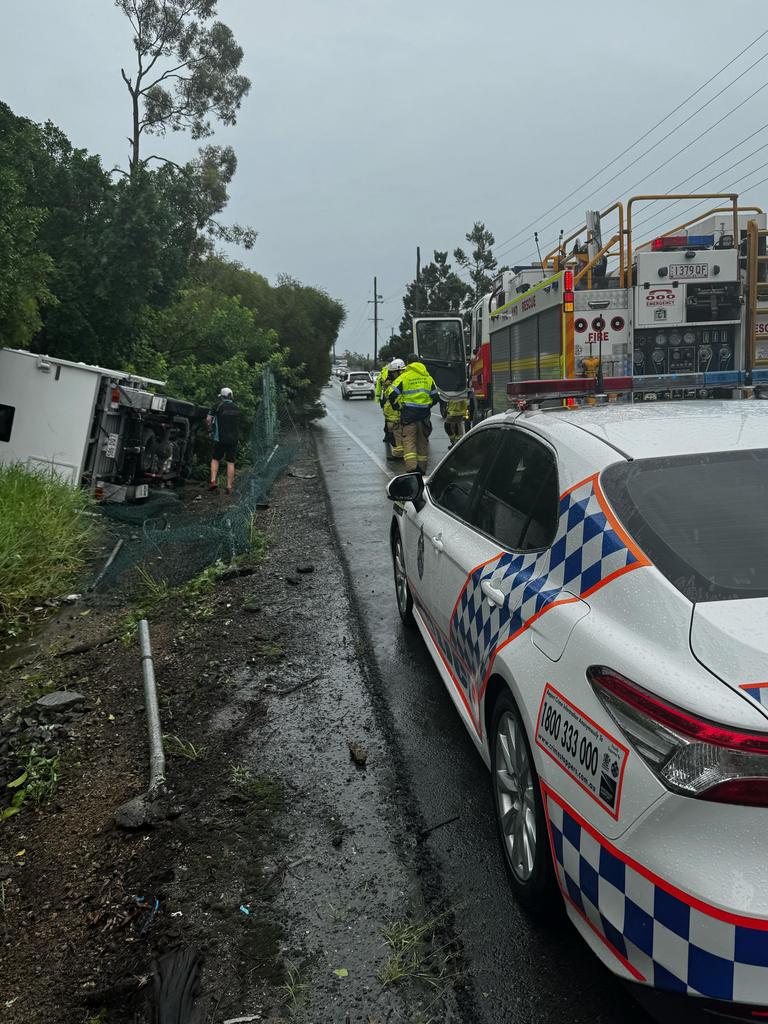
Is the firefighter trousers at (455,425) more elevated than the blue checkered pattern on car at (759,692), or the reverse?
the firefighter trousers at (455,425)

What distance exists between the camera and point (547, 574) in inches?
114

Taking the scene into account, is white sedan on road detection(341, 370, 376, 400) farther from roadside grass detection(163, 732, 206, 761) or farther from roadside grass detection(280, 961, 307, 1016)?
roadside grass detection(280, 961, 307, 1016)

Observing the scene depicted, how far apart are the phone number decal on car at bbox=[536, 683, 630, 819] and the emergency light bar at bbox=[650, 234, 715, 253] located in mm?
9122

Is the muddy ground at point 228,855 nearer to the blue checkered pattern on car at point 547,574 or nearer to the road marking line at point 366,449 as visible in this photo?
the blue checkered pattern on car at point 547,574

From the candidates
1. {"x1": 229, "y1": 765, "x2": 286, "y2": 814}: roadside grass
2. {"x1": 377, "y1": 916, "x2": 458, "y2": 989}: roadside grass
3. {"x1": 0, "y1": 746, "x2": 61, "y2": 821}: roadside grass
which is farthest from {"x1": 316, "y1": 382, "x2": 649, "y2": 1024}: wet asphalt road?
{"x1": 0, "y1": 746, "x2": 61, "y2": 821}: roadside grass

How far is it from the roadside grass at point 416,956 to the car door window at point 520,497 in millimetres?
1375

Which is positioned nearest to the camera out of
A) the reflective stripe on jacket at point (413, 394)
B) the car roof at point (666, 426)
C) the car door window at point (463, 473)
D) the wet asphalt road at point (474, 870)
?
the wet asphalt road at point (474, 870)

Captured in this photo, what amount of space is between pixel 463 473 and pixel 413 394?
24.2ft

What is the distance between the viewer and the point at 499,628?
3.15m

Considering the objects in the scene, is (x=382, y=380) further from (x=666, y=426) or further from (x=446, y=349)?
(x=666, y=426)

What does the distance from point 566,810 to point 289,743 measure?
2.35 m

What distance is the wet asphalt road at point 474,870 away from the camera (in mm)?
2596

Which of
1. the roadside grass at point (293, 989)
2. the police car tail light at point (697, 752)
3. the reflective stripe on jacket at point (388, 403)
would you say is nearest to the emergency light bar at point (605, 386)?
the police car tail light at point (697, 752)

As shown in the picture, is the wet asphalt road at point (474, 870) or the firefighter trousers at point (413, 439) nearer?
the wet asphalt road at point (474, 870)
